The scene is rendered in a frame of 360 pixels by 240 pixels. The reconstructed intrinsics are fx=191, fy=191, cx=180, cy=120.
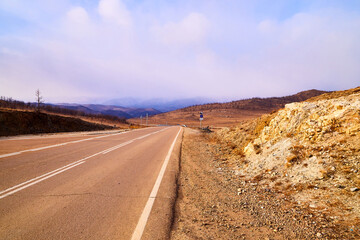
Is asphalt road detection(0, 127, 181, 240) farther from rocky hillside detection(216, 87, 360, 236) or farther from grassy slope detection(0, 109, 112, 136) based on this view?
grassy slope detection(0, 109, 112, 136)

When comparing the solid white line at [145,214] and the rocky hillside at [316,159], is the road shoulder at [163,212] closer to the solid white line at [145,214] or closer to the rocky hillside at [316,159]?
the solid white line at [145,214]

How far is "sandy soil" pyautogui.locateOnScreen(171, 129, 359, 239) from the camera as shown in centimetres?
338

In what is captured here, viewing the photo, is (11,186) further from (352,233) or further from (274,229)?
(352,233)

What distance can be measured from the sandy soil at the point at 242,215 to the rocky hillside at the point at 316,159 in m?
0.32

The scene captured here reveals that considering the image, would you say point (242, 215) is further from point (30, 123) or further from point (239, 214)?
point (30, 123)

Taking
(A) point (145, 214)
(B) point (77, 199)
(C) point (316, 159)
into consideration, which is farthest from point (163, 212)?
(C) point (316, 159)

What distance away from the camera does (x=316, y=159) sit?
572 cm

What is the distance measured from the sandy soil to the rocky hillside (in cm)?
32

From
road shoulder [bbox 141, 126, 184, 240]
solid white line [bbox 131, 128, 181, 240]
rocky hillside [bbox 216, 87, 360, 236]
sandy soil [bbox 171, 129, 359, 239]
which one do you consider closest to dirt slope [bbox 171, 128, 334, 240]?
sandy soil [bbox 171, 129, 359, 239]

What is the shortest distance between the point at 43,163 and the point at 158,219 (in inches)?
261

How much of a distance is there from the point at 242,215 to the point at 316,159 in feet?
10.8

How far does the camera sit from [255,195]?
17.0ft

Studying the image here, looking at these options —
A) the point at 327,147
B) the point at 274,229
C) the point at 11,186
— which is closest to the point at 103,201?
the point at 11,186

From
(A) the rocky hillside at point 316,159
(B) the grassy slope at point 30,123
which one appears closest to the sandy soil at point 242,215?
(A) the rocky hillside at point 316,159
